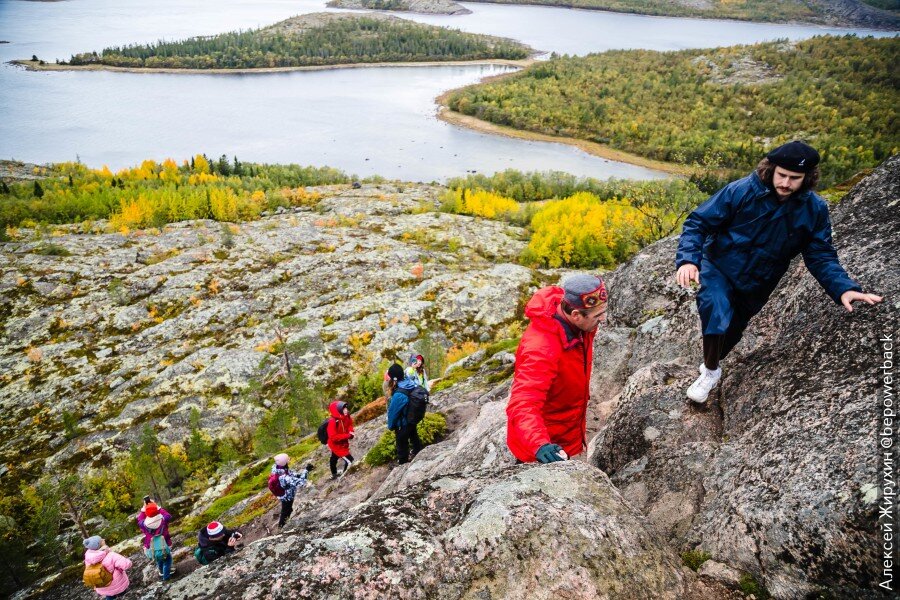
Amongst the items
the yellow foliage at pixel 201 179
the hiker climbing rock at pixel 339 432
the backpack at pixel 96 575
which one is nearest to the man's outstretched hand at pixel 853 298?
the hiker climbing rock at pixel 339 432

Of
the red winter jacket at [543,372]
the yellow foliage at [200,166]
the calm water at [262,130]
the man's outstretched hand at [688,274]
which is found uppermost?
the calm water at [262,130]

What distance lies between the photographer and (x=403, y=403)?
41.2ft

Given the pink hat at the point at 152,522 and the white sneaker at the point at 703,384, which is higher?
the white sneaker at the point at 703,384

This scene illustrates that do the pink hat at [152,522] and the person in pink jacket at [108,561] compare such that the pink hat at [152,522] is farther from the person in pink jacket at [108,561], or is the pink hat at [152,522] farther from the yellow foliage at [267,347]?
the yellow foliage at [267,347]

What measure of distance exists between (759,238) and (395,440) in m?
11.2

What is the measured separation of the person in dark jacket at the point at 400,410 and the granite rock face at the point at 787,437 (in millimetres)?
5410

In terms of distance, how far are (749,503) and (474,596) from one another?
3.51 m

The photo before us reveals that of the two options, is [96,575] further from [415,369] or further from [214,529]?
[415,369]

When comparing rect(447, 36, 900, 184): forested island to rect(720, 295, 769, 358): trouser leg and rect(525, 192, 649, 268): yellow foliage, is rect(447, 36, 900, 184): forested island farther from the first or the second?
rect(720, 295, 769, 358): trouser leg

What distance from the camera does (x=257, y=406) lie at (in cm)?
3491

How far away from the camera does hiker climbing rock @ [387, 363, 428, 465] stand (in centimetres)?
1252

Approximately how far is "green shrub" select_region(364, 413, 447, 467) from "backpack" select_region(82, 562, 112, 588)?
21.6ft

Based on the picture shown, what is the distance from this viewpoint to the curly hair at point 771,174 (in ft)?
19.2

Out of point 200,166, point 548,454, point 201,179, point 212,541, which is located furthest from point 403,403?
point 200,166
